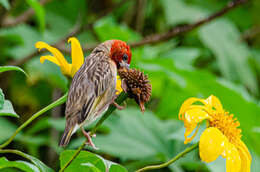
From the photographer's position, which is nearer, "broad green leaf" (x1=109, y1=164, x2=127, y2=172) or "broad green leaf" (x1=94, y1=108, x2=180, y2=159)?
"broad green leaf" (x1=109, y1=164, x2=127, y2=172)

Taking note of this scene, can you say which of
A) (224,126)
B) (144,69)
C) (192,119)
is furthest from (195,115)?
(144,69)

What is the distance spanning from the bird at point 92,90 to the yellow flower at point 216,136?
0.54ft

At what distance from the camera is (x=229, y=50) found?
110 inches

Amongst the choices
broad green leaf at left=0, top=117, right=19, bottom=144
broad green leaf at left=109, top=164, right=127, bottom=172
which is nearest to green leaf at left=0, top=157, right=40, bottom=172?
broad green leaf at left=109, top=164, right=127, bottom=172

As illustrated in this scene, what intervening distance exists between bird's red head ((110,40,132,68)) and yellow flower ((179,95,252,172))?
0.16 metres

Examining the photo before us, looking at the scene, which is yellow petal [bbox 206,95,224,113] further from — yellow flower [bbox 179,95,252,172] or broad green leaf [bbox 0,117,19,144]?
broad green leaf [bbox 0,117,19,144]

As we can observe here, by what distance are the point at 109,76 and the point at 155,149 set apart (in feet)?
3.39

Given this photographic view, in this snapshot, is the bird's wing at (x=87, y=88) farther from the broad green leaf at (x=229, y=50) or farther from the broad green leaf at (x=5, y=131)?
the broad green leaf at (x=229, y=50)

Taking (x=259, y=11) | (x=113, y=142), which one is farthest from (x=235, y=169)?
(x=259, y=11)

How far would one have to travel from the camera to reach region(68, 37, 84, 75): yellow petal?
32.6 inches

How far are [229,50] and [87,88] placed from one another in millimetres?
2167

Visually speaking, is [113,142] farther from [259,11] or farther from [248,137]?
[259,11]

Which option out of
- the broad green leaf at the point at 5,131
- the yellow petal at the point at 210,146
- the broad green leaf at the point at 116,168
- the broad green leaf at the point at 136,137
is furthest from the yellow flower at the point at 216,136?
the broad green leaf at the point at 5,131

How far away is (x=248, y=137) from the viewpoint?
1.71 metres
